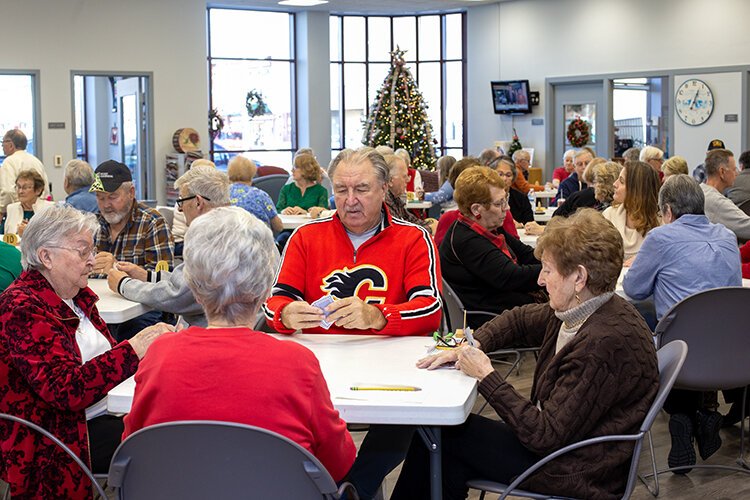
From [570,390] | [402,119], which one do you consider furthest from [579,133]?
[570,390]

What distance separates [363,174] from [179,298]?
1.02m

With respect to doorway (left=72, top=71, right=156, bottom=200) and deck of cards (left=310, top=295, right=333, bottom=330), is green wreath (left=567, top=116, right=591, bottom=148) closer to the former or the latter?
doorway (left=72, top=71, right=156, bottom=200)

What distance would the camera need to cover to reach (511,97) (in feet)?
53.6

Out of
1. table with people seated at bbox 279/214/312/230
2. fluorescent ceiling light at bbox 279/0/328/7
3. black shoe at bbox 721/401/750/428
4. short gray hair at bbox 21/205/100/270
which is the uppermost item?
fluorescent ceiling light at bbox 279/0/328/7

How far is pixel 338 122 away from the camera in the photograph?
685 inches

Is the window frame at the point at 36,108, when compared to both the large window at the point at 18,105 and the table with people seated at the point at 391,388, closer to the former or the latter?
the large window at the point at 18,105

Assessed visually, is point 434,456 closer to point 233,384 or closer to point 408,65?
point 233,384

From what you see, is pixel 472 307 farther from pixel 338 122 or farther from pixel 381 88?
pixel 338 122

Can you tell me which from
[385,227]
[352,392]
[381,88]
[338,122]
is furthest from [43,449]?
[338,122]

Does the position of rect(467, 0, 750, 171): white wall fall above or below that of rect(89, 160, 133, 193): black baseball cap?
above

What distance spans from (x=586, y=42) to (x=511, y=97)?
1739mm

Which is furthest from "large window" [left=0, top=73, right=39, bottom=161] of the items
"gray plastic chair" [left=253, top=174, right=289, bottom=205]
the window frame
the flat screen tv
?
the flat screen tv

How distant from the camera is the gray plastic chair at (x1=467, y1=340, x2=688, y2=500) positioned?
2398 mm

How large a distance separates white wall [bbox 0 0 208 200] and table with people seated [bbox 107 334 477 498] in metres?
11.2
